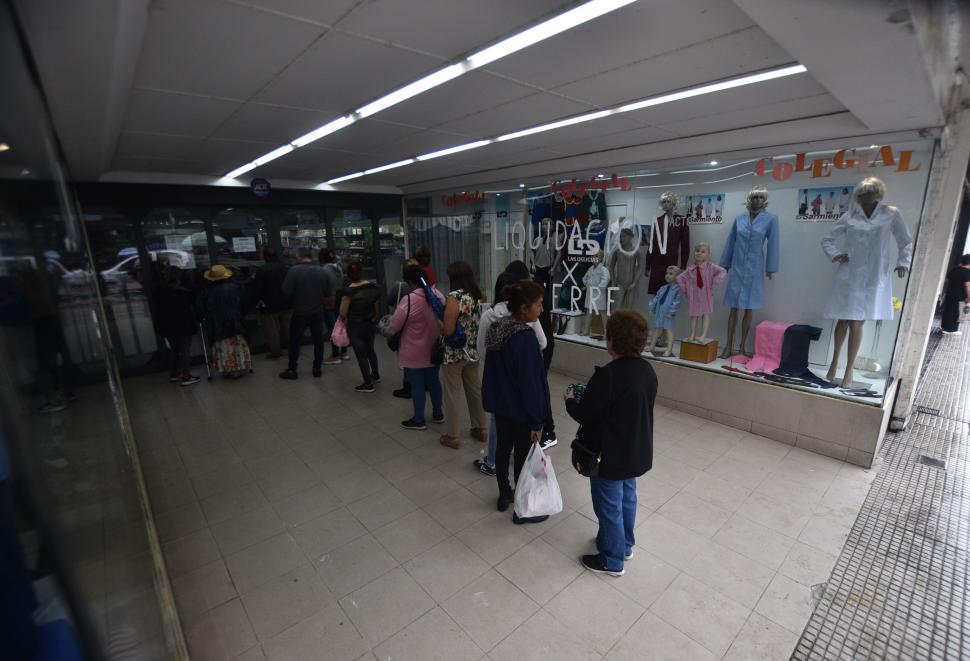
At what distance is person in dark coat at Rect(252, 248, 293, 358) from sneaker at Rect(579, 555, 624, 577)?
5.05 metres

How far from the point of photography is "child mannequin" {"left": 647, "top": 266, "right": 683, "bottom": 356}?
4.71 metres

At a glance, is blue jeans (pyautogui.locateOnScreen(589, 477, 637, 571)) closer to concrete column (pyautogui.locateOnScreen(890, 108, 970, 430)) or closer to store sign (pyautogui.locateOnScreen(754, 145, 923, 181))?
concrete column (pyautogui.locateOnScreen(890, 108, 970, 430))

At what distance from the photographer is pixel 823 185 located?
379cm

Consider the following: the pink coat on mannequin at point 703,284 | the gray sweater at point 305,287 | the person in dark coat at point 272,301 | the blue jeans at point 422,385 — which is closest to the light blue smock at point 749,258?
the pink coat on mannequin at point 703,284

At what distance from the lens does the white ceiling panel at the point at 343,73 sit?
2.12 m

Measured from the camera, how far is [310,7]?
1735mm

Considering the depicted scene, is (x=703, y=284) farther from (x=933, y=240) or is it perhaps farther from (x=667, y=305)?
(x=933, y=240)

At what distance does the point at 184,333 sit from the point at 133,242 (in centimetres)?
158

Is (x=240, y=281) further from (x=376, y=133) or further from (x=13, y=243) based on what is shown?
(x=13, y=243)

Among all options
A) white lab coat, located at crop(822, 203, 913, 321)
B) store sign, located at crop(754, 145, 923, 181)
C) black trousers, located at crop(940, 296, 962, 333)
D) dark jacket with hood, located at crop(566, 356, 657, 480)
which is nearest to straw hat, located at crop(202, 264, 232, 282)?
dark jacket with hood, located at crop(566, 356, 657, 480)

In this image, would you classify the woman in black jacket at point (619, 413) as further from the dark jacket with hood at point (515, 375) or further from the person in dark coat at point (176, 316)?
the person in dark coat at point (176, 316)

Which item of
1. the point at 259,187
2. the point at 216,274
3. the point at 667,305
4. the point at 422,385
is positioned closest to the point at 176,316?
the point at 216,274

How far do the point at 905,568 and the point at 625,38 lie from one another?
327 centimetres

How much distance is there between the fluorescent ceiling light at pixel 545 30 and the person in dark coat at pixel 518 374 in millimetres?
1198
